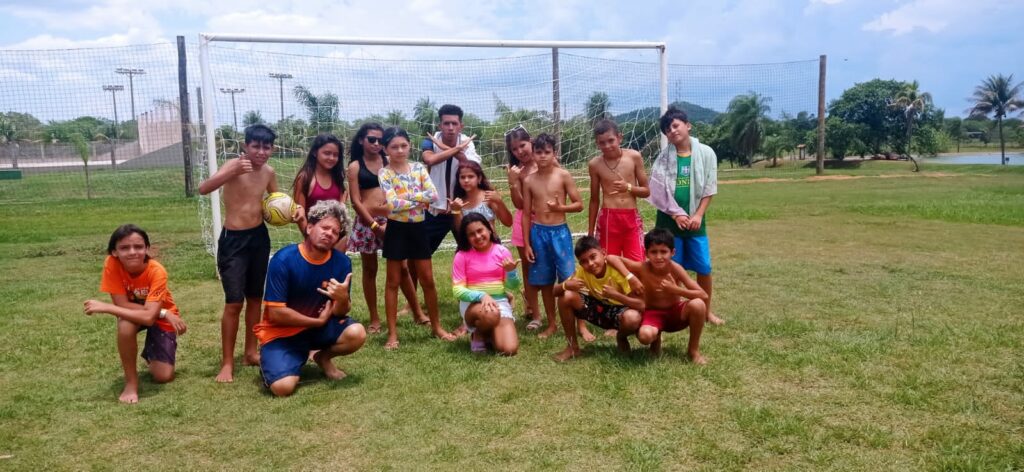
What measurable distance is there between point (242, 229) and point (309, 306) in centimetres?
74

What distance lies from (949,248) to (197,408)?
840 cm

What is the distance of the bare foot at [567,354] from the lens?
4.63m

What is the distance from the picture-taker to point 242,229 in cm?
461

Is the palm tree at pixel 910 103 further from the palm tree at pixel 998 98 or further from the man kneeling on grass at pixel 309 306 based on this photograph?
the man kneeling on grass at pixel 309 306

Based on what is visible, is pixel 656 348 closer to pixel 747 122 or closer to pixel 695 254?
pixel 695 254

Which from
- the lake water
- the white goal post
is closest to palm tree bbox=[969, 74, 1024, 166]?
the lake water

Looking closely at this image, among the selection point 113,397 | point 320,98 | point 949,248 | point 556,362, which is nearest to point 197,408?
point 113,397

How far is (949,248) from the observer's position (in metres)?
8.63

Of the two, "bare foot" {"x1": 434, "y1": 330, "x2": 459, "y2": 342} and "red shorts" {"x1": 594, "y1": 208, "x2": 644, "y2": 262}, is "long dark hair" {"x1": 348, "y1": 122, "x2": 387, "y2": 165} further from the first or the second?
"red shorts" {"x1": 594, "y1": 208, "x2": 644, "y2": 262}

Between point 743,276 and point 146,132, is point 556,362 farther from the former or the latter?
point 146,132

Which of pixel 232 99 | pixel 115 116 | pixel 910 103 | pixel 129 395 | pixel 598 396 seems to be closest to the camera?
pixel 598 396

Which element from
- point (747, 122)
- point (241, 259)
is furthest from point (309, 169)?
point (747, 122)

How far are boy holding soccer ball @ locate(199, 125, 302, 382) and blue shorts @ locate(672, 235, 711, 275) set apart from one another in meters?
2.80

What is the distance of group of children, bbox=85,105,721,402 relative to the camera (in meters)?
4.38
